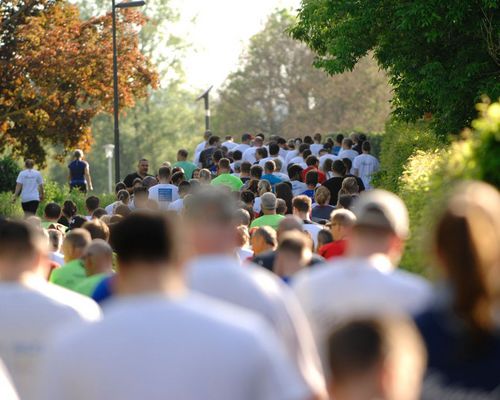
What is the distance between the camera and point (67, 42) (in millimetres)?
39438

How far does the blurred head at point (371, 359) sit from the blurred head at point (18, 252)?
7.94 ft

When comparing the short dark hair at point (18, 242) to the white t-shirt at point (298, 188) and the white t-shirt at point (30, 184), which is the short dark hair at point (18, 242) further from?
the white t-shirt at point (30, 184)

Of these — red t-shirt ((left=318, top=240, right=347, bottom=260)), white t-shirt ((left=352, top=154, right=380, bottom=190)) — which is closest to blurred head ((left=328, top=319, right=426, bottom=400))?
red t-shirt ((left=318, top=240, right=347, bottom=260))

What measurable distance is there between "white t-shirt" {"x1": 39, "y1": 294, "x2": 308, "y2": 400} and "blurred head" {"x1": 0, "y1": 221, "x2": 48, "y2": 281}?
6.90 ft

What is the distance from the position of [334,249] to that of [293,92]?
65.8 metres

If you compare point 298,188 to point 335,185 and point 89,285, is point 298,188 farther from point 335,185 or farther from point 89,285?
point 89,285

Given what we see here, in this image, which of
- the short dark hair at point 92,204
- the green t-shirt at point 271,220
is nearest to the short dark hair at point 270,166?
the short dark hair at point 92,204

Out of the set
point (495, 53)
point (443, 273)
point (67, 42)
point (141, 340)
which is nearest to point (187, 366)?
point (141, 340)

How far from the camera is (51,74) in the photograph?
1535 inches

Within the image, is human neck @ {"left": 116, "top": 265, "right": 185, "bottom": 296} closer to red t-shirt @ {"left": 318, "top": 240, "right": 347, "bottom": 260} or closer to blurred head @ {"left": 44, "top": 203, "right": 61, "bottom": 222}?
red t-shirt @ {"left": 318, "top": 240, "right": 347, "bottom": 260}

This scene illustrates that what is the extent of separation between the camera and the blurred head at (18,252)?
20.5ft

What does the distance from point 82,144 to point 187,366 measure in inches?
1446

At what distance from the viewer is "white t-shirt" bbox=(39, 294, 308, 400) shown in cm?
412

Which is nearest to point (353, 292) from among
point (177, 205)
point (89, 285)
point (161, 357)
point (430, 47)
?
point (161, 357)
